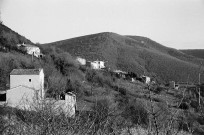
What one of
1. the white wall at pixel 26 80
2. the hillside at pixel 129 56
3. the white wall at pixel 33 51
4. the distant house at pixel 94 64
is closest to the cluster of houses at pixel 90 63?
the distant house at pixel 94 64

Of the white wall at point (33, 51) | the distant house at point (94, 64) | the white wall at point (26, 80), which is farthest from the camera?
the distant house at point (94, 64)

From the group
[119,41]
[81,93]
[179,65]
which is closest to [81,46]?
[119,41]

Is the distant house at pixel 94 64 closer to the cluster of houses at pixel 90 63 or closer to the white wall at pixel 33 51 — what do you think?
the cluster of houses at pixel 90 63

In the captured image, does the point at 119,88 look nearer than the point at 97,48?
Yes

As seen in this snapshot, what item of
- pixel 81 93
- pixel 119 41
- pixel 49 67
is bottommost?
pixel 81 93

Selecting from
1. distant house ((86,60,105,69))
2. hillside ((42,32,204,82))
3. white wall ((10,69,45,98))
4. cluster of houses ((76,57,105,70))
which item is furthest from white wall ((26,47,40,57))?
white wall ((10,69,45,98))

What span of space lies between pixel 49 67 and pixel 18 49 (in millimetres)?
6294

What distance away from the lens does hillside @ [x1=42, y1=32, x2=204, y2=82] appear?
51781 mm

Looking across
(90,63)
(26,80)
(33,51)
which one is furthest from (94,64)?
(26,80)

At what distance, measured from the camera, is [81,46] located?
69625 mm

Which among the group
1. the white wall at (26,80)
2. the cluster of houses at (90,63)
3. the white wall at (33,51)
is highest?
the white wall at (33,51)

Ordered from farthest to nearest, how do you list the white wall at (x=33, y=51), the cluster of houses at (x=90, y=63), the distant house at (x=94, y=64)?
the distant house at (x=94, y=64) → the cluster of houses at (x=90, y=63) → the white wall at (x=33, y=51)

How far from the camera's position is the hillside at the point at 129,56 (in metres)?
51.8

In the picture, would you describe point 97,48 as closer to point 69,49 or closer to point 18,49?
point 69,49
